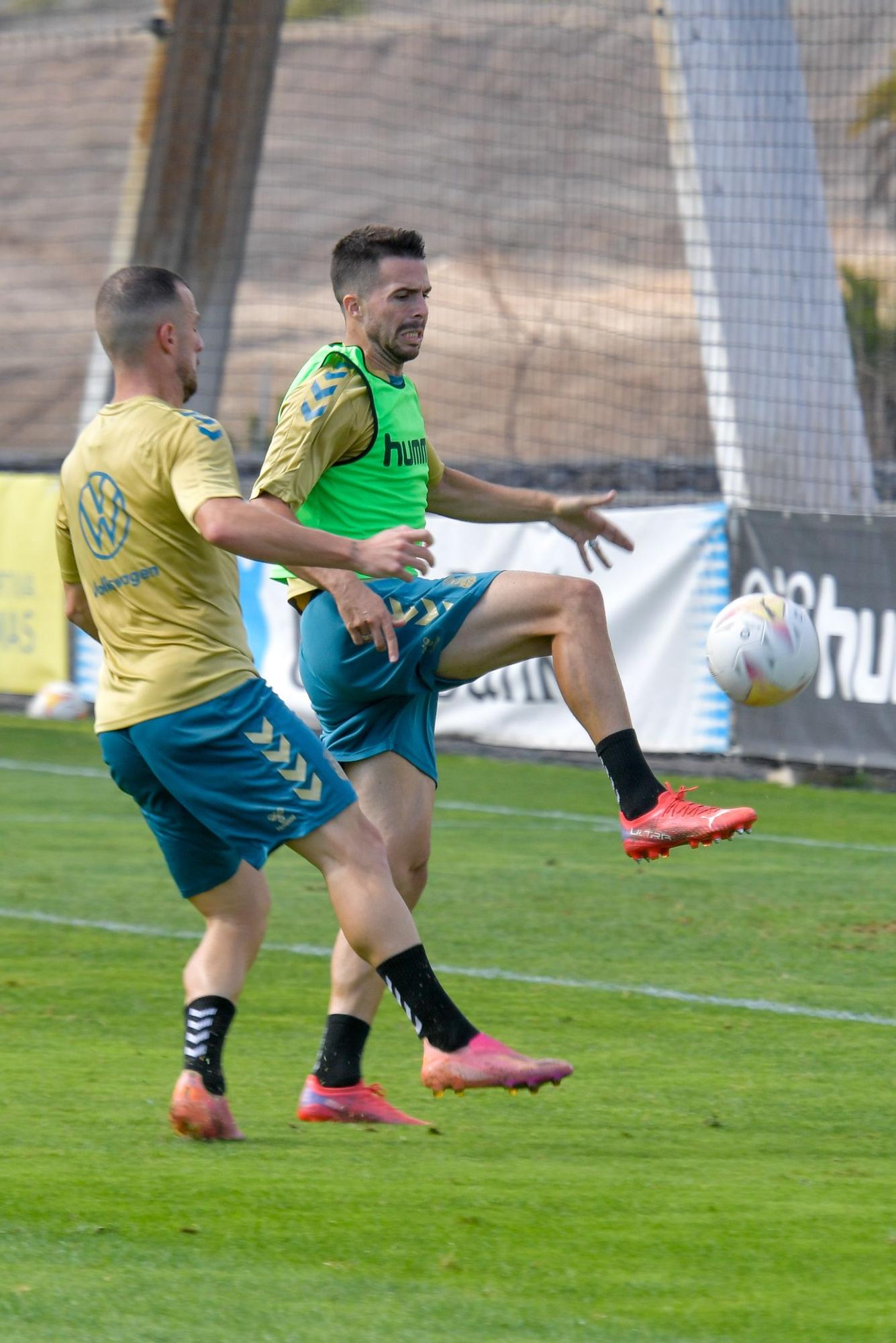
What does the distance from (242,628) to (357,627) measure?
1.11 ft

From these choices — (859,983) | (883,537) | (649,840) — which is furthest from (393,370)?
(883,537)

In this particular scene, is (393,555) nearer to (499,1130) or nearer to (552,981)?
(499,1130)

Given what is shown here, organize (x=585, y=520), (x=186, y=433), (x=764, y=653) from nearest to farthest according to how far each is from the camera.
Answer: (x=186, y=433)
(x=585, y=520)
(x=764, y=653)

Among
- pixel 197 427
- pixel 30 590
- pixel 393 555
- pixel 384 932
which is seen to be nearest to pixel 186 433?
pixel 197 427

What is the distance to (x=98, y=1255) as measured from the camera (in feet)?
12.8

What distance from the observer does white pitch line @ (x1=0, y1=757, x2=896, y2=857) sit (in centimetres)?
1034

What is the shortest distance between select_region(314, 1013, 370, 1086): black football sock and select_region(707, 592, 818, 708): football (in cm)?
157

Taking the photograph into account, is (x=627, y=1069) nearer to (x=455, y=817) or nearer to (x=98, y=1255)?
(x=98, y=1255)

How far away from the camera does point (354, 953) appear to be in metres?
5.36

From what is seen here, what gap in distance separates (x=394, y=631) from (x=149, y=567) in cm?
59

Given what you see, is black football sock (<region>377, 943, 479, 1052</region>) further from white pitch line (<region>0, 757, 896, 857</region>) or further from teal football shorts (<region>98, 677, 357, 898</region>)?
white pitch line (<region>0, 757, 896, 857</region>)

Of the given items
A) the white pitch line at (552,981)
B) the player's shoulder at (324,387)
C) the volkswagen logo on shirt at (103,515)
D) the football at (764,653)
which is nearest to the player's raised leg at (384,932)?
the volkswagen logo on shirt at (103,515)

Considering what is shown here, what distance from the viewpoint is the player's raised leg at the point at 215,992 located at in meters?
4.92

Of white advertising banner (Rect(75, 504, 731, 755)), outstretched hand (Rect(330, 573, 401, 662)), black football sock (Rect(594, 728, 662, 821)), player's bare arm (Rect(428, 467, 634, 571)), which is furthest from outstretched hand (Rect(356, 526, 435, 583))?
white advertising banner (Rect(75, 504, 731, 755))
